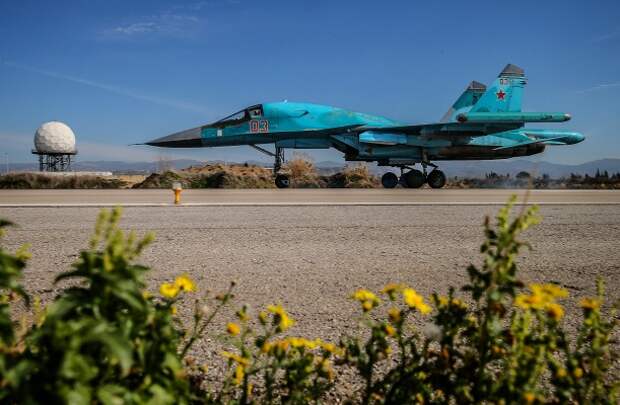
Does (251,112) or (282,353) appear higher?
(251,112)

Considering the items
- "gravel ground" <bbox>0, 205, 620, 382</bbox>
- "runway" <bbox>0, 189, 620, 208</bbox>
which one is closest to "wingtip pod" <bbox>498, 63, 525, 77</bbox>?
"runway" <bbox>0, 189, 620, 208</bbox>

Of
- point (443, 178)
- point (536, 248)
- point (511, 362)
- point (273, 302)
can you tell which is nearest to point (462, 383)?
point (511, 362)

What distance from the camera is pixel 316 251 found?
14.6 feet

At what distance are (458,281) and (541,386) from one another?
1542mm

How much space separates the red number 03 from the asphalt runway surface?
938cm

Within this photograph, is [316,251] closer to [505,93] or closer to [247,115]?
[247,115]

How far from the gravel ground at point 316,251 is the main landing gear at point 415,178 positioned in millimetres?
10010

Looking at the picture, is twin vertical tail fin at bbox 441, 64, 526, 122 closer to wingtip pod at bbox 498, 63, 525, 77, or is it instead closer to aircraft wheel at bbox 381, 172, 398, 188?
wingtip pod at bbox 498, 63, 525, 77

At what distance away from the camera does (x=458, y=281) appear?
11.3ft

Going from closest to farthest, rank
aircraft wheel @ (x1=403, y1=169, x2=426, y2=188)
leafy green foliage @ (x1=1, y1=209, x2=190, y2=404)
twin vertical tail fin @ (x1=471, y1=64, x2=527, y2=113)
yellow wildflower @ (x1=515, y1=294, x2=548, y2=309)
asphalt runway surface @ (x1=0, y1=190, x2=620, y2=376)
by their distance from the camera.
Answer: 1. leafy green foliage @ (x1=1, y1=209, x2=190, y2=404)
2. yellow wildflower @ (x1=515, y1=294, x2=548, y2=309)
3. asphalt runway surface @ (x1=0, y1=190, x2=620, y2=376)
4. aircraft wheel @ (x1=403, y1=169, x2=426, y2=188)
5. twin vertical tail fin @ (x1=471, y1=64, x2=527, y2=113)

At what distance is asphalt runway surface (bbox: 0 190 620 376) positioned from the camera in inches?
120

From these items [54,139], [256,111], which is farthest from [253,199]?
[54,139]

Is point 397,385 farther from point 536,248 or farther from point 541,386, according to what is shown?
point 536,248

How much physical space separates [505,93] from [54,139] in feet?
186
